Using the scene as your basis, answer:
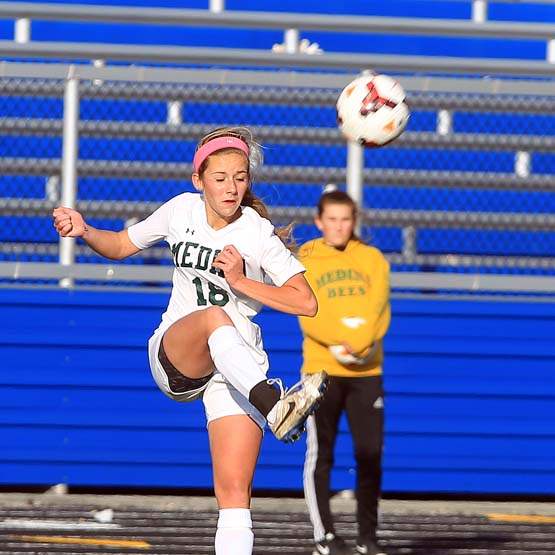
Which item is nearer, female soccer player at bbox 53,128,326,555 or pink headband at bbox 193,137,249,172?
female soccer player at bbox 53,128,326,555

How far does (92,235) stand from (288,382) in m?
3.94

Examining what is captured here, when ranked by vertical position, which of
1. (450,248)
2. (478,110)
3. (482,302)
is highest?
(478,110)

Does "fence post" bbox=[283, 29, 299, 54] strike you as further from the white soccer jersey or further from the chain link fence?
the white soccer jersey

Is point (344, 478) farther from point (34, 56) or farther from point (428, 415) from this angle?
point (34, 56)

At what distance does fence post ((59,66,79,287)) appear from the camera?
30.3 ft

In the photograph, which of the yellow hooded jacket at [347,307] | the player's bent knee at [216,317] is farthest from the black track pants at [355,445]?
the player's bent knee at [216,317]

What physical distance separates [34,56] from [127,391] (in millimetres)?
2560

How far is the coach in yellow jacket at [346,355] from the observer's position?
23.3ft

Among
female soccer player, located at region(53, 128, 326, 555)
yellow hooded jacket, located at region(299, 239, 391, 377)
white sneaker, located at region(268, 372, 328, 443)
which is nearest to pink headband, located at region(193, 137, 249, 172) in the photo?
female soccer player, located at region(53, 128, 326, 555)

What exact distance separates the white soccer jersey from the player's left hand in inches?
8.1

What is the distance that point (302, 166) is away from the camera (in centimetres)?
1044

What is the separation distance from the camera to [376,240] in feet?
33.3

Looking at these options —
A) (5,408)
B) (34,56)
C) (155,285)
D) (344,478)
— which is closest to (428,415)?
(344,478)

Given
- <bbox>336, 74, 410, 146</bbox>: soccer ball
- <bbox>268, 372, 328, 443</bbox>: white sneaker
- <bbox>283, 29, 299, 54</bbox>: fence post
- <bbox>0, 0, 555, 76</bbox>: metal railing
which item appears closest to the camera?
<bbox>268, 372, 328, 443</bbox>: white sneaker
